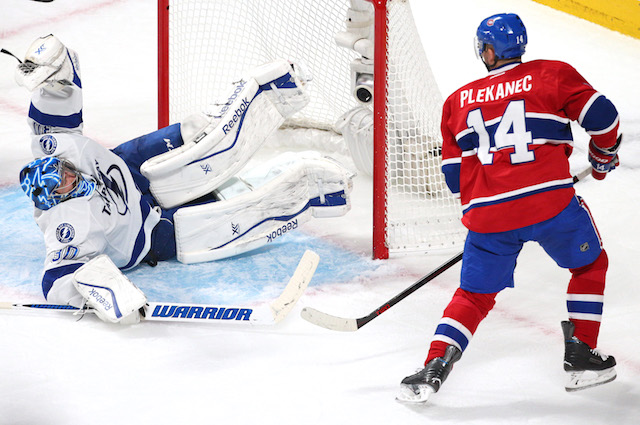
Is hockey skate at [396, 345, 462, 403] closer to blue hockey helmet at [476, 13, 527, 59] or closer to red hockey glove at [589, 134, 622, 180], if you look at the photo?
red hockey glove at [589, 134, 622, 180]

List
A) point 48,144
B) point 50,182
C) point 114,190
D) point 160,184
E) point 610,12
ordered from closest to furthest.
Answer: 1. point 50,182
2. point 48,144
3. point 114,190
4. point 160,184
5. point 610,12

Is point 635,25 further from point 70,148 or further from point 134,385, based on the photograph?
point 134,385

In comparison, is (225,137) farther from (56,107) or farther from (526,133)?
(526,133)

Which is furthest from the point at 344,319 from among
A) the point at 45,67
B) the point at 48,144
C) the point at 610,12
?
the point at 610,12

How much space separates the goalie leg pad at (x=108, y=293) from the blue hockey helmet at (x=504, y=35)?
1.24m

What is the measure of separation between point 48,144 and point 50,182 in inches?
7.2

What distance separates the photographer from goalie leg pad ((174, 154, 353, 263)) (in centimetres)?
338

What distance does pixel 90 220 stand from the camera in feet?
10.1

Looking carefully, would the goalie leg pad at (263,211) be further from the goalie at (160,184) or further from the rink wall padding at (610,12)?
the rink wall padding at (610,12)

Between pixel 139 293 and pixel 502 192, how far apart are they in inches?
44.2

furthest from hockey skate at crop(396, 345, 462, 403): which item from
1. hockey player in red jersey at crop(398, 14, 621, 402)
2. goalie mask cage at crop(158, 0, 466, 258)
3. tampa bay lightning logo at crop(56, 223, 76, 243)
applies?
tampa bay lightning logo at crop(56, 223, 76, 243)

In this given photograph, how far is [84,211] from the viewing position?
307cm

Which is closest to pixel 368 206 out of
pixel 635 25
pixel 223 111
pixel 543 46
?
pixel 223 111

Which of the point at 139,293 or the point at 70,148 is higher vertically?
the point at 70,148
